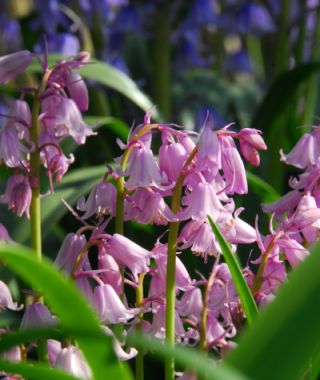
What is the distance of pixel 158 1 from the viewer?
2.95m

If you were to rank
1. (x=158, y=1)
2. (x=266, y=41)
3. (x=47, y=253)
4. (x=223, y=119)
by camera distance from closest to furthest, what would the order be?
(x=47, y=253)
(x=158, y=1)
(x=223, y=119)
(x=266, y=41)

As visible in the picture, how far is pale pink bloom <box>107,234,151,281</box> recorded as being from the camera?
0.85 meters

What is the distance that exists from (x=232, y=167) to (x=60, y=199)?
2.20 ft

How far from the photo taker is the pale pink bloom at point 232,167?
2.85 ft

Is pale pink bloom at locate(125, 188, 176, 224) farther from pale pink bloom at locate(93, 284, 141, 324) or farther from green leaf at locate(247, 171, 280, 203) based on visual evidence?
green leaf at locate(247, 171, 280, 203)

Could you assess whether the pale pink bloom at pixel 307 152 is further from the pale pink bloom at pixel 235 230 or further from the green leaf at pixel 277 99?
the green leaf at pixel 277 99

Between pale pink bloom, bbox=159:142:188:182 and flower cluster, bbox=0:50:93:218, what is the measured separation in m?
0.13

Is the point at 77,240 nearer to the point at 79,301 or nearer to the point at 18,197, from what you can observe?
the point at 18,197

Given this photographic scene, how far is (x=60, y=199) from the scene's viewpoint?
1.50 meters

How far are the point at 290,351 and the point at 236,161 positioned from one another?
28 centimetres

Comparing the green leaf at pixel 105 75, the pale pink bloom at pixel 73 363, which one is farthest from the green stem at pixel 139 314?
the green leaf at pixel 105 75

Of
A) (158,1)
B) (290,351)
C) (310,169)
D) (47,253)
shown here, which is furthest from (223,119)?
(290,351)

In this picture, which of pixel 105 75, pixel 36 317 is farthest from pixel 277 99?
pixel 36 317

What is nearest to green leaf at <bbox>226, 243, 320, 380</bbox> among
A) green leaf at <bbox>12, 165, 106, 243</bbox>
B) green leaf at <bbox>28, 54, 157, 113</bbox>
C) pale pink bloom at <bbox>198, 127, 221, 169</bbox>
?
pale pink bloom at <bbox>198, 127, 221, 169</bbox>
